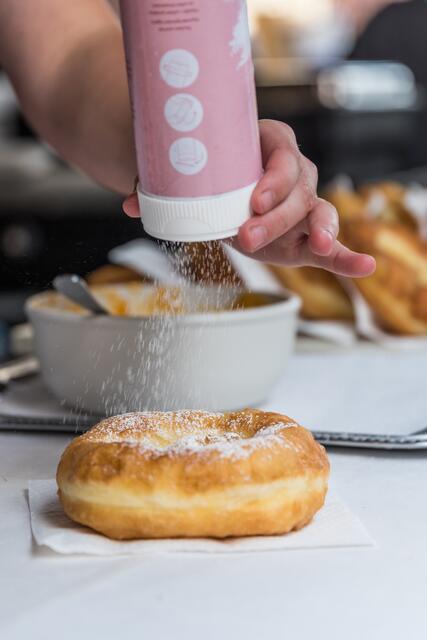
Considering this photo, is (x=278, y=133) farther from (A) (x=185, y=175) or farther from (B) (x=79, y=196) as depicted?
(B) (x=79, y=196)

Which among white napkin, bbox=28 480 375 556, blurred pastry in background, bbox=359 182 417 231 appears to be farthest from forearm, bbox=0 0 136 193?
blurred pastry in background, bbox=359 182 417 231

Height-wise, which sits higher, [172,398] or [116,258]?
[172,398]

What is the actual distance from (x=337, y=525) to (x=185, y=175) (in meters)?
0.27

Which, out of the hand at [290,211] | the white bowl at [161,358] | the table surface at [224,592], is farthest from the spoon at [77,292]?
the table surface at [224,592]

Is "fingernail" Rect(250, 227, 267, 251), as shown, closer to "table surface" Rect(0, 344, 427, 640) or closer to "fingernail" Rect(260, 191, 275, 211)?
"fingernail" Rect(260, 191, 275, 211)

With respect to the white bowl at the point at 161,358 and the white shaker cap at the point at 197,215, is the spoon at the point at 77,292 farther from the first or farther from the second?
the white shaker cap at the point at 197,215

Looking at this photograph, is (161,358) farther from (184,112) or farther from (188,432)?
(184,112)

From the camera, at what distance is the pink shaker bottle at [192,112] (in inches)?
25.3

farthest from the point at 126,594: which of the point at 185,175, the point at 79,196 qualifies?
the point at 79,196

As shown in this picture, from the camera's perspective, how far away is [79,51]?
1.07 meters

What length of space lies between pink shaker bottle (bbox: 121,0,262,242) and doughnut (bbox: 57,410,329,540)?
15 cm

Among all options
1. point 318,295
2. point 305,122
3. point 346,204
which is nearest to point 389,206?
point 346,204

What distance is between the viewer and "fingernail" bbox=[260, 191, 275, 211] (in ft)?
2.29

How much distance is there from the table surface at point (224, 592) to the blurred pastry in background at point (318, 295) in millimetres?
756
